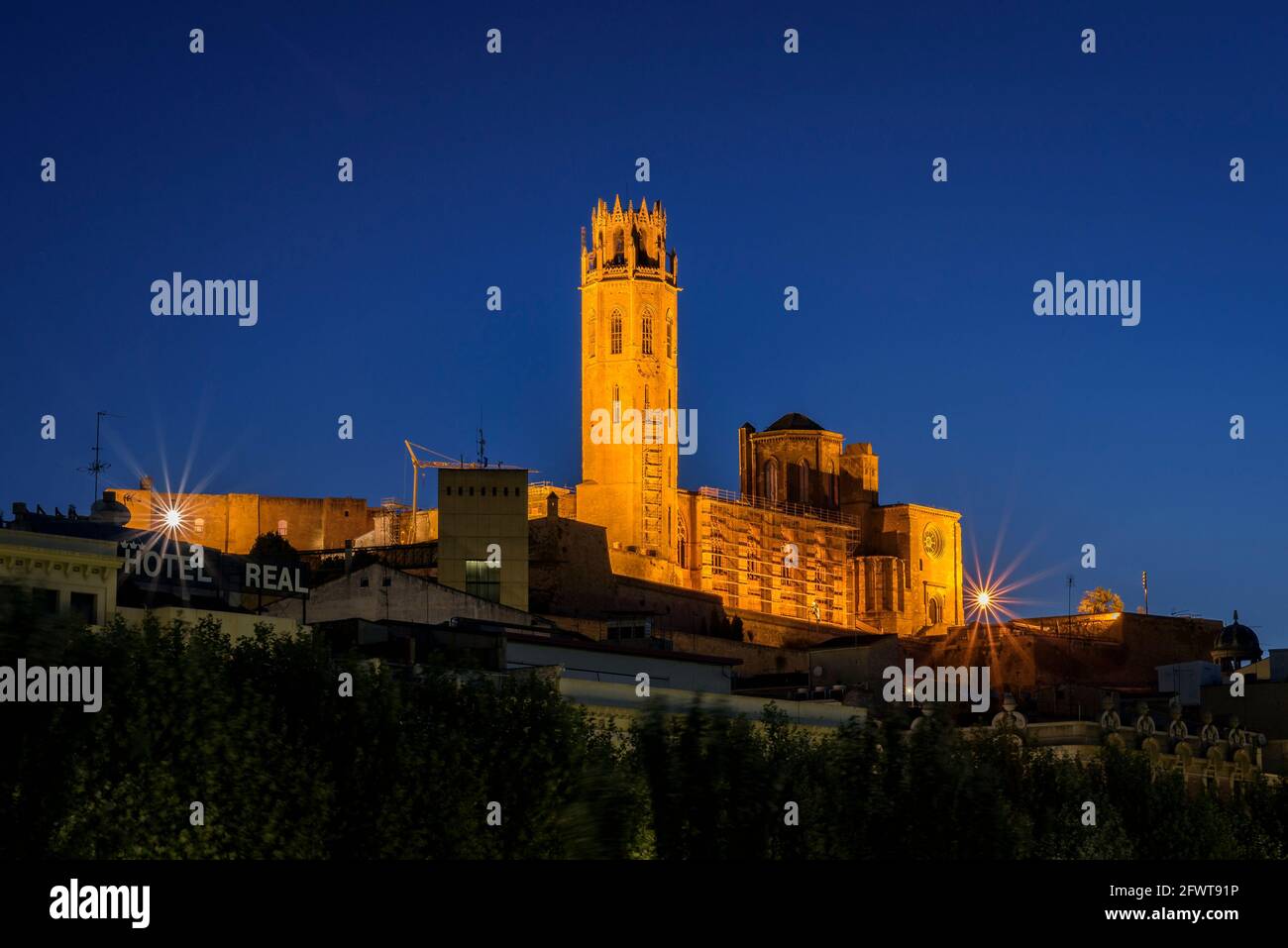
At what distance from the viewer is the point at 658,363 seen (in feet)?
534

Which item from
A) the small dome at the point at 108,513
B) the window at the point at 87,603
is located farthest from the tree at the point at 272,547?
the window at the point at 87,603

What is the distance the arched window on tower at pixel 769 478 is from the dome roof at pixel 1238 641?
56.1 metres

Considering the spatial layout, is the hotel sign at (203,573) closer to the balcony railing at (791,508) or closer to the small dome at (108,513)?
the small dome at (108,513)

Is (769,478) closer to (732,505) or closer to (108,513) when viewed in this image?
(732,505)

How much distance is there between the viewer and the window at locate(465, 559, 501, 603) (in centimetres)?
12131

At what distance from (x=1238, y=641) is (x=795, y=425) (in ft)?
200

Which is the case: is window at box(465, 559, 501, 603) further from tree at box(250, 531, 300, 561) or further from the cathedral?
the cathedral

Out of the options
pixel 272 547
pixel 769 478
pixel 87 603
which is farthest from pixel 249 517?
pixel 87 603

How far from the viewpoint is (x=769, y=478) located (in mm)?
181750

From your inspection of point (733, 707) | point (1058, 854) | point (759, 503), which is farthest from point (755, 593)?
point (1058, 854)

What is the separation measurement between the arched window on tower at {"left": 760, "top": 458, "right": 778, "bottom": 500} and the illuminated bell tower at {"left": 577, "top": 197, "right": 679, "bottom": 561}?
63.6 ft

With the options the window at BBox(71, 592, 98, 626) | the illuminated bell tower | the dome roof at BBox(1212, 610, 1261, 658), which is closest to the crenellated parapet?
the illuminated bell tower

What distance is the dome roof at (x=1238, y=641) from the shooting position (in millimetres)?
127875
